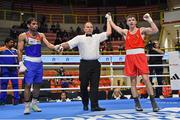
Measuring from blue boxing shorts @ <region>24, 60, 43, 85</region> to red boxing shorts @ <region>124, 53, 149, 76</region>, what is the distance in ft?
4.13

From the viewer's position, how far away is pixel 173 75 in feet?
22.2

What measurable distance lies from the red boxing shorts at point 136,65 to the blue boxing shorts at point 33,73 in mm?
1260

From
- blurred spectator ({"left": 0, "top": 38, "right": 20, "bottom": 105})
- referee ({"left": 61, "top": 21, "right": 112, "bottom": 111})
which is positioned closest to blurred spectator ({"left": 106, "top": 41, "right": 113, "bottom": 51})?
blurred spectator ({"left": 0, "top": 38, "right": 20, "bottom": 105})

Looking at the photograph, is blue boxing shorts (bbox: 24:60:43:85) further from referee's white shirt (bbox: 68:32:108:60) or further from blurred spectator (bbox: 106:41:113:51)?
blurred spectator (bbox: 106:41:113:51)

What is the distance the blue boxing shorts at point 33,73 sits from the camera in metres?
4.88

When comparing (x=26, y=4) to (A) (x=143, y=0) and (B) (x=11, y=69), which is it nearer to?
(A) (x=143, y=0)

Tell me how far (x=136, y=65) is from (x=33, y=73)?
1461 mm

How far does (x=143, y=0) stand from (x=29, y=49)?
63.4 ft

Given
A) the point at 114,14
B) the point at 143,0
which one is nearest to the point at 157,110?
the point at 114,14

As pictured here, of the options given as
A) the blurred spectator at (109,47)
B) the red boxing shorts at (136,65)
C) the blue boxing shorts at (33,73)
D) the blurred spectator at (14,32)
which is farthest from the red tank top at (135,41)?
the blurred spectator at (14,32)

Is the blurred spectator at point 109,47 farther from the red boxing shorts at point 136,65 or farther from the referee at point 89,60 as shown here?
the red boxing shorts at point 136,65

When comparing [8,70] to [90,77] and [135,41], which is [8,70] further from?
[135,41]

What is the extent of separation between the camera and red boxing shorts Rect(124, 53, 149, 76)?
16.0 feet

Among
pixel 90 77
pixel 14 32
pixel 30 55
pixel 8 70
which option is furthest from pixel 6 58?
pixel 14 32
